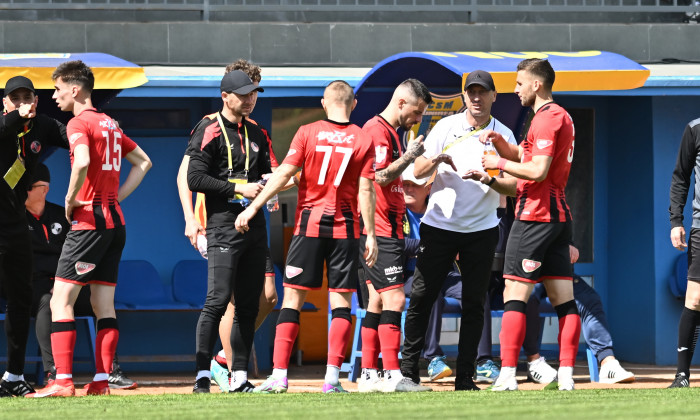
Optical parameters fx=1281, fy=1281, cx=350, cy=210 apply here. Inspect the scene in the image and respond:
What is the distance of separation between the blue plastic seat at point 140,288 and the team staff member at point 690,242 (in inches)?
164

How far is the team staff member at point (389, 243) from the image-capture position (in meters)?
8.24

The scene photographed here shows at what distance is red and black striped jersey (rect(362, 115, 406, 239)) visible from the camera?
A: 27.7 ft

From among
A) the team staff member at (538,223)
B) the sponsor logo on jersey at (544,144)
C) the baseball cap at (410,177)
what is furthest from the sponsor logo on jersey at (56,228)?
the sponsor logo on jersey at (544,144)

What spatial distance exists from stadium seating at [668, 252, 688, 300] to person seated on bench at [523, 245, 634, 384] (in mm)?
1640

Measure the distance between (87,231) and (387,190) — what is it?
6.46 feet

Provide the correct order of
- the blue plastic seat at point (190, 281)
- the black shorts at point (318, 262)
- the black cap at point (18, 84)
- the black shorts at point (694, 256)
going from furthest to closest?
1. the blue plastic seat at point (190, 281)
2. the black shorts at point (694, 256)
3. the black shorts at point (318, 262)
4. the black cap at point (18, 84)

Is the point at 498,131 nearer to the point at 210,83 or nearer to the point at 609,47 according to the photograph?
the point at 210,83

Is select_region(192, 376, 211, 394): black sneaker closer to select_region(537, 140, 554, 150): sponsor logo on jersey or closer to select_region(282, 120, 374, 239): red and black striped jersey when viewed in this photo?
select_region(282, 120, 374, 239): red and black striped jersey

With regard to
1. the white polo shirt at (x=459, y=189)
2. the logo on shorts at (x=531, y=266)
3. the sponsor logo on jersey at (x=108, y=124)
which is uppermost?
the sponsor logo on jersey at (x=108, y=124)

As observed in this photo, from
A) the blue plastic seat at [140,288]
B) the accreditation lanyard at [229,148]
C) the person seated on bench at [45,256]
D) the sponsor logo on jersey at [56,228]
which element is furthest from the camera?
the blue plastic seat at [140,288]

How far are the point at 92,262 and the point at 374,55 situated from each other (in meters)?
4.76

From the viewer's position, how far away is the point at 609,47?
12523mm

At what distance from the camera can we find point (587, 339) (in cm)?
1012

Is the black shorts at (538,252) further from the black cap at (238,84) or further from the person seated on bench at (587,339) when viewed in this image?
the black cap at (238,84)
